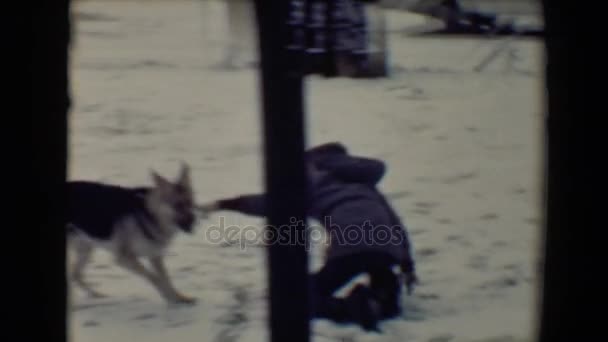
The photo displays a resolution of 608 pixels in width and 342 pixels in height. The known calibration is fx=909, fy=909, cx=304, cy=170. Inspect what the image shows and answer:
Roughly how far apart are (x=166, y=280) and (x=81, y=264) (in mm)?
342

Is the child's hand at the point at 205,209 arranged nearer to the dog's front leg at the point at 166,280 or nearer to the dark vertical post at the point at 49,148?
the dog's front leg at the point at 166,280

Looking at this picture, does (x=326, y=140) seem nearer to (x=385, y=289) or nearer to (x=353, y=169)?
(x=353, y=169)

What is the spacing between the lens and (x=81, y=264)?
3.55 m

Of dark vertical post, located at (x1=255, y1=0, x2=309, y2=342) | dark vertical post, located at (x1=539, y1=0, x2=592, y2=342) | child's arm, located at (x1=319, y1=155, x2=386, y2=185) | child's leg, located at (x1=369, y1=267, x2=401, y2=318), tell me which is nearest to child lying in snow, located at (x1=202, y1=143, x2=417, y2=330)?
child's leg, located at (x1=369, y1=267, x2=401, y2=318)

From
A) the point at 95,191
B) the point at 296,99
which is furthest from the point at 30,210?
the point at 95,191

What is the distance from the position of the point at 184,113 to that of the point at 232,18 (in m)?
1.54

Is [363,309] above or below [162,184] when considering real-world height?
below

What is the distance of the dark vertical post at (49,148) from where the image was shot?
4.57 feet

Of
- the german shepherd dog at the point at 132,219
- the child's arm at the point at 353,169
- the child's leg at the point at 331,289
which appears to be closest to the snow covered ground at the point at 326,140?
the child's leg at the point at 331,289

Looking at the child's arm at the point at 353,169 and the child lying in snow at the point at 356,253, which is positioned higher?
the child's arm at the point at 353,169

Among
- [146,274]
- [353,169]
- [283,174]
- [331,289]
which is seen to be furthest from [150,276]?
[283,174]

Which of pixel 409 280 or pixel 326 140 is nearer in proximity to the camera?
pixel 409 280

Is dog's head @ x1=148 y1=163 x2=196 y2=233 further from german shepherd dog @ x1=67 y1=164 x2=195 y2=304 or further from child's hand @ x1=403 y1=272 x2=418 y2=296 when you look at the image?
child's hand @ x1=403 y1=272 x2=418 y2=296

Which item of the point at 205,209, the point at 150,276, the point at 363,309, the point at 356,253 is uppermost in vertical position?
the point at 205,209
